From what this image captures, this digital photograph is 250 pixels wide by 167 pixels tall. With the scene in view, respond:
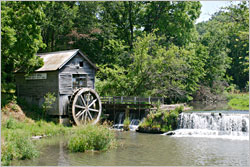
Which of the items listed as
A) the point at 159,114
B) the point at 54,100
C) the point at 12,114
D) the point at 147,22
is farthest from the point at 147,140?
the point at 147,22

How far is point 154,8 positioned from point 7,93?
20.4 meters

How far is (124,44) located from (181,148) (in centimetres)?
2200

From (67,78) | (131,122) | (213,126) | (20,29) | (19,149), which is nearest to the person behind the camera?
(19,149)

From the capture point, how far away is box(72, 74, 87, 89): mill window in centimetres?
2269

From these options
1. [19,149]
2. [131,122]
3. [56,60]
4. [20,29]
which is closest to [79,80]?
[56,60]

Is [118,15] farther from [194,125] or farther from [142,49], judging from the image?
[194,125]

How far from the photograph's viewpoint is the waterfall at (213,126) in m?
19.5

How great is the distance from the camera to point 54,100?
20812mm

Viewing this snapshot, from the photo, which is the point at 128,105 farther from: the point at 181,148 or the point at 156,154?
the point at 156,154

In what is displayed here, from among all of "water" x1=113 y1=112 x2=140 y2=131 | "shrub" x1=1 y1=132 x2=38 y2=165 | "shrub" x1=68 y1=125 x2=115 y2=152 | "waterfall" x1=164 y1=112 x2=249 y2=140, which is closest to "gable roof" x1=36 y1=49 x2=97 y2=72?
"water" x1=113 y1=112 x2=140 y2=131

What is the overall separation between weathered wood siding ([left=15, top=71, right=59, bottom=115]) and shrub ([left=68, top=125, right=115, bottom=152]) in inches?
306

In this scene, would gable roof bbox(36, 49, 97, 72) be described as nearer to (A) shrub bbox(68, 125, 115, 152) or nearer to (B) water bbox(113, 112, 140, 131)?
(B) water bbox(113, 112, 140, 131)

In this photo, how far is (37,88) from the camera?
22078 millimetres

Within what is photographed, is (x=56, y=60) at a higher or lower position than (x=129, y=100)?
higher
